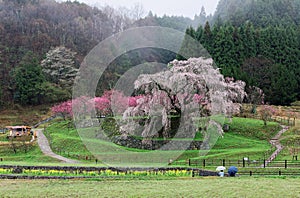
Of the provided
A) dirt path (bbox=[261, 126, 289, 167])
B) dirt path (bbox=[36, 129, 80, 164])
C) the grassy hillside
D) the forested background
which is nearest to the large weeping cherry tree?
the grassy hillside

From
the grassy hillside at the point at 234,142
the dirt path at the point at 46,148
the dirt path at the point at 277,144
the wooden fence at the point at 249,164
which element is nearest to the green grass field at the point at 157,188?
the wooden fence at the point at 249,164

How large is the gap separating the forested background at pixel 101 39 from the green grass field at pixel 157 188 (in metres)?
36.3

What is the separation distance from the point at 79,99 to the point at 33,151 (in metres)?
13.0

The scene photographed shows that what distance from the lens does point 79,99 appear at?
42.3 m

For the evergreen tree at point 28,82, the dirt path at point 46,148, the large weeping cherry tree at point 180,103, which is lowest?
the dirt path at point 46,148

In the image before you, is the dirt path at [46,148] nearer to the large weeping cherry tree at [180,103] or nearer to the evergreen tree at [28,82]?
the large weeping cherry tree at [180,103]

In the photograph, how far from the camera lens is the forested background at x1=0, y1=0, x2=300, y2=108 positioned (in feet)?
178

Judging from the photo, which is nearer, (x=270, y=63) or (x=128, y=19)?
(x=270, y=63)

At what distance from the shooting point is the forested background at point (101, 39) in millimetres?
54250

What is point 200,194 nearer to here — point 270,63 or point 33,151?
point 33,151

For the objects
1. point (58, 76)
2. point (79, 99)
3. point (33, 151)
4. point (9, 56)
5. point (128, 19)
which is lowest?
point (33, 151)

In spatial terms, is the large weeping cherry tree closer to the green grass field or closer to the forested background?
the green grass field

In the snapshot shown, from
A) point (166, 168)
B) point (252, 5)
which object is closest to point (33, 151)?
point (166, 168)

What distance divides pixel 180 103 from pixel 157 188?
50.6 feet
